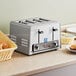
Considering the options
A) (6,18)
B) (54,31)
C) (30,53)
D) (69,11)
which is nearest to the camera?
(30,53)

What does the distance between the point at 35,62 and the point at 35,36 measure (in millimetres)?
200

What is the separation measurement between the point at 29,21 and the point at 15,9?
8.5 inches

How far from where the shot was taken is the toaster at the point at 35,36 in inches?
62.8

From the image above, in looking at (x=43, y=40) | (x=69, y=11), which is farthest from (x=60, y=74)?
(x=69, y=11)

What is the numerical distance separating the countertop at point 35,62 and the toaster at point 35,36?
4 cm

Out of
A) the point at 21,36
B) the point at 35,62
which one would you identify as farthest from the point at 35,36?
the point at 35,62

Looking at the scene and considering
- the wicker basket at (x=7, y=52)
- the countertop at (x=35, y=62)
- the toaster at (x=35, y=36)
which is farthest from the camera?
the toaster at (x=35, y=36)

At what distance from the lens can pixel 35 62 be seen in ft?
4.86

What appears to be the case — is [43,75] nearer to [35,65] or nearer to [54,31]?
[35,65]

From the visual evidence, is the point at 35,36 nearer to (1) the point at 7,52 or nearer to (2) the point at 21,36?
(2) the point at 21,36

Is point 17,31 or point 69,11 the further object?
point 69,11

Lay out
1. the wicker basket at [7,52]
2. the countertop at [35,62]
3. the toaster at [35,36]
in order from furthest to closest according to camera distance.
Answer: the toaster at [35,36] < the wicker basket at [7,52] < the countertop at [35,62]

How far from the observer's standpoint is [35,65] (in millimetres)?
1426

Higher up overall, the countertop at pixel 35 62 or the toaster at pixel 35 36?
the toaster at pixel 35 36
